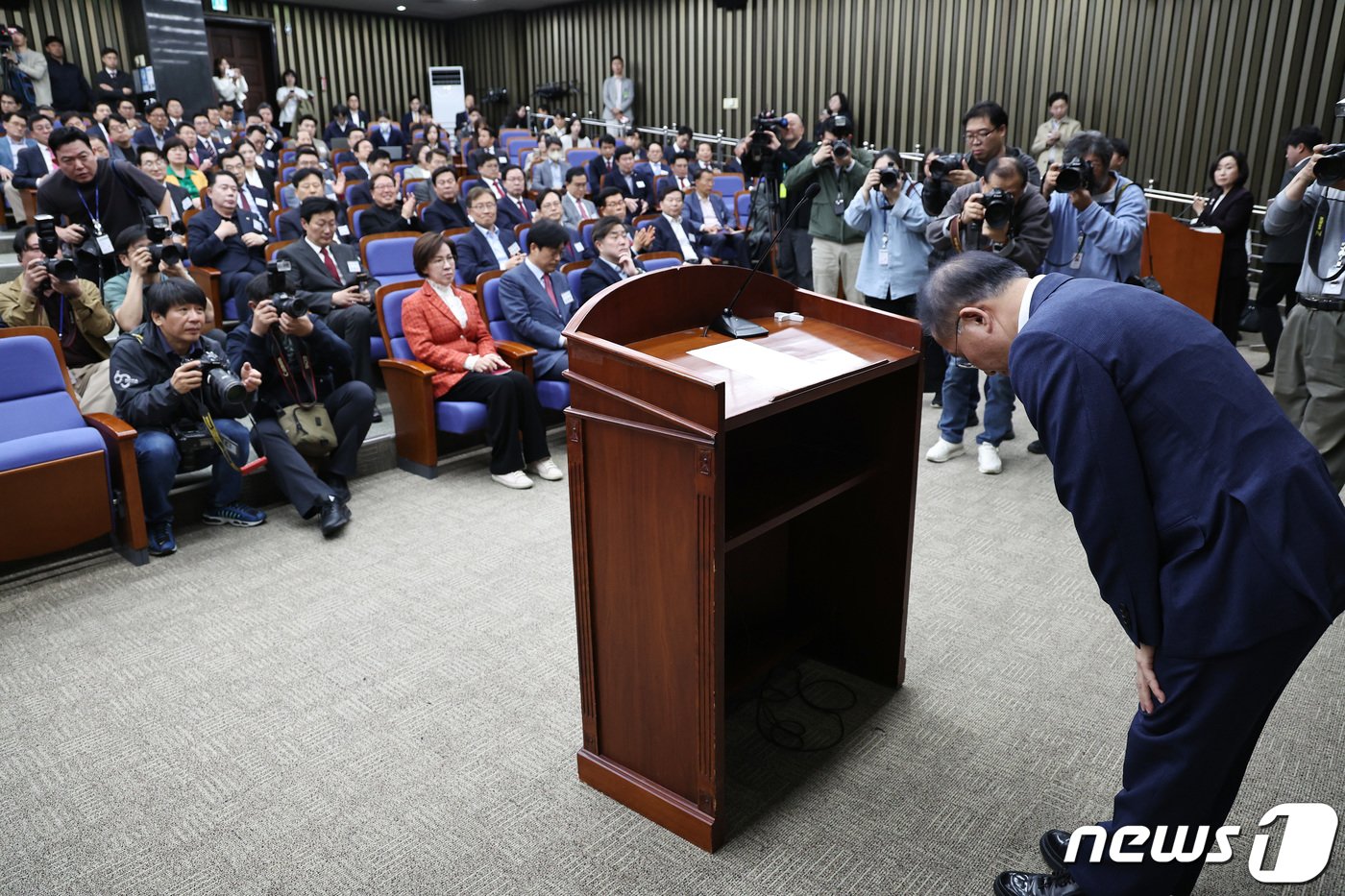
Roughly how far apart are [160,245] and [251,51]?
37.4 ft

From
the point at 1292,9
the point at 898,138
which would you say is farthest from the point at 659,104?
the point at 1292,9

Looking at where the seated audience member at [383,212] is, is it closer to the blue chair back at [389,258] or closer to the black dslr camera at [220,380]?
the blue chair back at [389,258]

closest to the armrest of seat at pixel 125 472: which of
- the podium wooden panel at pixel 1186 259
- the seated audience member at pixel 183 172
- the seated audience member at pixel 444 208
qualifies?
the seated audience member at pixel 444 208

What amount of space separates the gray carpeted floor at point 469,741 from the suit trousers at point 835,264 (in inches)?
90.9

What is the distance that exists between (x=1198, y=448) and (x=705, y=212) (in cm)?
599

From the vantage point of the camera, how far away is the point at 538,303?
4.08 m

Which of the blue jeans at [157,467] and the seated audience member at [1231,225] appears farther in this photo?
the seated audience member at [1231,225]

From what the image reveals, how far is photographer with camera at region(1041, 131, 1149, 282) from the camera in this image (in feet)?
11.5

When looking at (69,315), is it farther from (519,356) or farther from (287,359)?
(519,356)

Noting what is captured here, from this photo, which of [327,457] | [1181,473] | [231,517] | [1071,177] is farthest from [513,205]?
[1181,473]

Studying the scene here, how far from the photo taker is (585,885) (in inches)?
64.1

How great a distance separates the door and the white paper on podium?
13151 millimetres

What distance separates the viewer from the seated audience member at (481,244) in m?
4.93

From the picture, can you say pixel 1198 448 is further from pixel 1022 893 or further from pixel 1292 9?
pixel 1292 9
